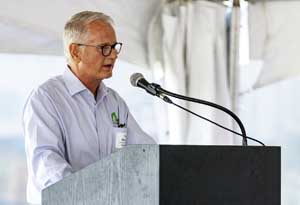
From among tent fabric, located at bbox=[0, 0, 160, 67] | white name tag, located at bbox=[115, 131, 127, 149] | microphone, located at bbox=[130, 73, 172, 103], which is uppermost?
tent fabric, located at bbox=[0, 0, 160, 67]

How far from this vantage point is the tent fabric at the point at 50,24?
301 centimetres

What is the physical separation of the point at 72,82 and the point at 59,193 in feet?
2.43

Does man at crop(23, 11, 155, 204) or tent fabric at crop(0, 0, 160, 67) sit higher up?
tent fabric at crop(0, 0, 160, 67)

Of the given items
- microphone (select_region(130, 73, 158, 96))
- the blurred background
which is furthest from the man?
the blurred background

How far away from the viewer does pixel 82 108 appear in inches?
79.7

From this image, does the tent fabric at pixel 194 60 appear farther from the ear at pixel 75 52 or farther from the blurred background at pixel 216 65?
the ear at pixel 75 52

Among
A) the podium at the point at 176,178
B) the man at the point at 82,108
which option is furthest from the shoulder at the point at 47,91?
the podium at the point at 176,178

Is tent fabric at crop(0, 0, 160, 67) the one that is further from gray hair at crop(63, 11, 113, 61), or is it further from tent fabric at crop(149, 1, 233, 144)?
gray hair at crop(63, 11, 113, 61)

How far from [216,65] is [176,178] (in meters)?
2.60

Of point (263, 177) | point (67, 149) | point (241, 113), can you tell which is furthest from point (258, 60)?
point (263, 177)

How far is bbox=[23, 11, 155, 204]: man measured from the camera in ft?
5.96

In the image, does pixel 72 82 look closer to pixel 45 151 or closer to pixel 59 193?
pixel 45 151

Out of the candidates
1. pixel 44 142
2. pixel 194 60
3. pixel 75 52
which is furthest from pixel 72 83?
pixel 194 60

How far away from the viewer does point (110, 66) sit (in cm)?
203
